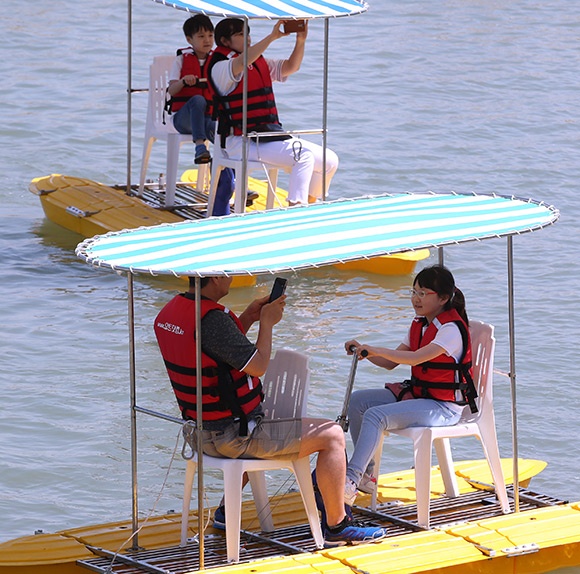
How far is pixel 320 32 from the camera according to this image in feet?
76.7

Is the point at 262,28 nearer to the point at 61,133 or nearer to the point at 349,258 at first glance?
the point at 61,133

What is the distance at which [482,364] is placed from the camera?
22.3ft

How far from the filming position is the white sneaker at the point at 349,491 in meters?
6.36

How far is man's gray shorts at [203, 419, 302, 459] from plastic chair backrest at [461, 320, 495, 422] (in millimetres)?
986

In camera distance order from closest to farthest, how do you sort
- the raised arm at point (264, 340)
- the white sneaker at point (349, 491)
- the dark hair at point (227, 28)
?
1. the raised arm at point (264, 340)
2. the white sneaker at point (349, 491)
3. the dark hair at point (227, 28)

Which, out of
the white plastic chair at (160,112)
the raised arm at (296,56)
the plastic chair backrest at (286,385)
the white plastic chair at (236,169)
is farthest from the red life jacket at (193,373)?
the white plastic chair at (160,112)

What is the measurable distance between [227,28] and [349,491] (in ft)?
17.9

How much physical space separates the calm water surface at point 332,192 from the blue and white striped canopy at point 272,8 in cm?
231

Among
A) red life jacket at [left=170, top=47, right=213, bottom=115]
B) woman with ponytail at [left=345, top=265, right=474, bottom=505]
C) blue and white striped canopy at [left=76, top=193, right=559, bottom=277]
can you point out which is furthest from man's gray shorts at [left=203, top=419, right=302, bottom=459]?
red life jacket at [left=170, top=47, right=213, bottom=115]

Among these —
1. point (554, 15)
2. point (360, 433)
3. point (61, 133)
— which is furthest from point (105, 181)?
point (554, 15)

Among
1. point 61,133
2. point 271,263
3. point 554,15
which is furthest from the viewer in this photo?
point 554,15

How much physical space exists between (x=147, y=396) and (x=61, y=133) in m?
8.81

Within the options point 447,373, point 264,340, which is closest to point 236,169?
point 447,373

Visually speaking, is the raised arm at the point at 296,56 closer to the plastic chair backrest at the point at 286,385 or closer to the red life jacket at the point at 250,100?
the red life jacket at the point at 250,100
